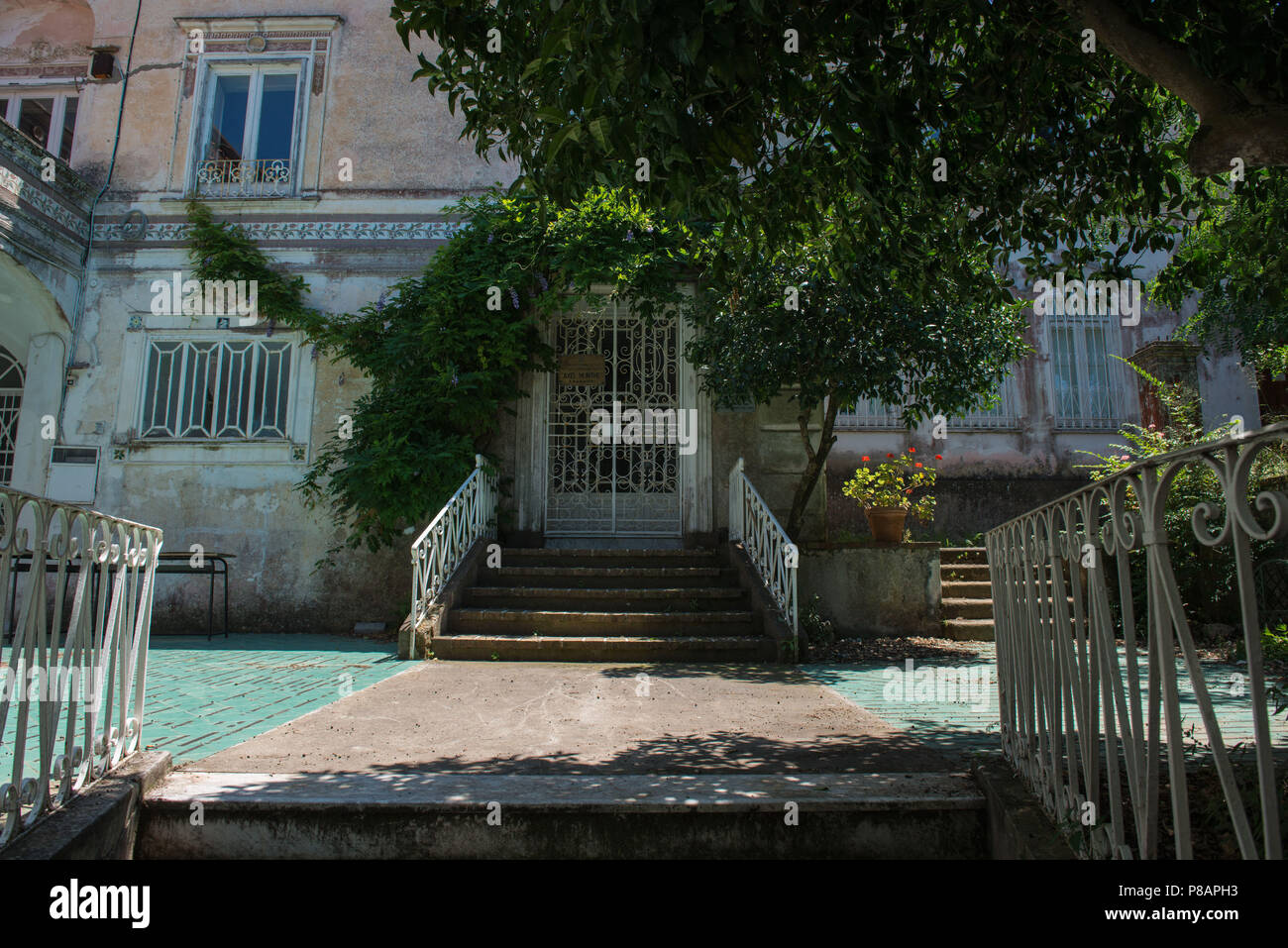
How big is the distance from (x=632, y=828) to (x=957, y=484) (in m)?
A: 10.7

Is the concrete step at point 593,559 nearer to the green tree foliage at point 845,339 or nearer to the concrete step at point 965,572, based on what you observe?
the green tree foliage at point 845,339

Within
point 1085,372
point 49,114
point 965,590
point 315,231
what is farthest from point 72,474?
point 1085,372

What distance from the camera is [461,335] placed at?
8781 millimetres

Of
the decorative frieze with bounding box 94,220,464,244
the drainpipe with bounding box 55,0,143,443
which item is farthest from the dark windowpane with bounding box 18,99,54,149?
the decorative frieze with bounding box 94,220,464,244

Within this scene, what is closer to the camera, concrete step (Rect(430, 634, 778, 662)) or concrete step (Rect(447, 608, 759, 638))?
concrete step (Rect(430, 634, 778, 662))

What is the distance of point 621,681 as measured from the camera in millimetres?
5496

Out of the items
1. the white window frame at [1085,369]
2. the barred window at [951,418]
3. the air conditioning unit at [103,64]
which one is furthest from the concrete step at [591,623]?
the air conditioning unit at [103,64]

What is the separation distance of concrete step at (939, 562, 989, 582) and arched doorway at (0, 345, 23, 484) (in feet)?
36.4

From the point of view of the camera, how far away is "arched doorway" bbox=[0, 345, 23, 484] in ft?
33.3

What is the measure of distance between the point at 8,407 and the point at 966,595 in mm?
11815

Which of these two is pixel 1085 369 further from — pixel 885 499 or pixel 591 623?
pixel 591 623

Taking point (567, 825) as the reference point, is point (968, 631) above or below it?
above

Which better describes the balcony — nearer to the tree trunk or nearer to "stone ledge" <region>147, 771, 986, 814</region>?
the tree trunk
